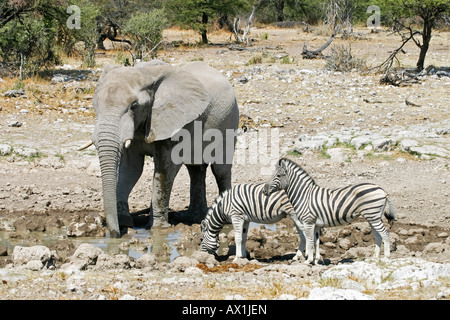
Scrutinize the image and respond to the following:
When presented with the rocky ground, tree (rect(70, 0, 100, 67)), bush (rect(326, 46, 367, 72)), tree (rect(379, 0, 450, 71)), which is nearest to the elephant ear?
the rocky ground

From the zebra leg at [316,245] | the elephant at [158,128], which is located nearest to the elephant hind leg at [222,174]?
the elephant at [158,128]

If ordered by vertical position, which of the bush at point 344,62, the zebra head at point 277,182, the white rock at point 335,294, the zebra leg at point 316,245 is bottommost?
the zebra leg at point 316,245

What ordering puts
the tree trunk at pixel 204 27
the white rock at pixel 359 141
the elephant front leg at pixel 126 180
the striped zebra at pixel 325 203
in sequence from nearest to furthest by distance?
the striped zebra at pixel 325 203
the elephant front leg at pixel 126 180
the white rock at pixel 359 141
the tree trunk at pixel 204 27

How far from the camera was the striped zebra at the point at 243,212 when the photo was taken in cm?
905

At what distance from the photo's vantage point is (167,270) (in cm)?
807

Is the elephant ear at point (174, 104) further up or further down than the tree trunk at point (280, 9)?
further down

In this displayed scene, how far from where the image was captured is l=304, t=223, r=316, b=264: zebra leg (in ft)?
28.0

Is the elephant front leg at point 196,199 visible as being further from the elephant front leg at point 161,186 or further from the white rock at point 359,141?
the white rock at point 359,141

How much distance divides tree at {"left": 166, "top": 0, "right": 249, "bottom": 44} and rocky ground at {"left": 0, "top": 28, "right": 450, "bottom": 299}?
28.8 ft

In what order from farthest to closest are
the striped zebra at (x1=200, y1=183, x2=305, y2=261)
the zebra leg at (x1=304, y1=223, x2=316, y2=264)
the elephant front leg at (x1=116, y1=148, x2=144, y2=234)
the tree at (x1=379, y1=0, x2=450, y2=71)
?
the tree at (x1=379, y1=0, x2=450, y2=71), the elephant front leg at (x1=116, y1=148, x2=144, y2=234), the striped zebra at (x1=200, y1=183, x2=305, y2=261), the zebra leg at (x1=304, y1=223, x2=316, y2=264)

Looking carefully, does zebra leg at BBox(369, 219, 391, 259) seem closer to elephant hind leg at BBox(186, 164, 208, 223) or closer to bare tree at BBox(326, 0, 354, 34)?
elephant hind leg at BBox(186, 164, 208, 223)

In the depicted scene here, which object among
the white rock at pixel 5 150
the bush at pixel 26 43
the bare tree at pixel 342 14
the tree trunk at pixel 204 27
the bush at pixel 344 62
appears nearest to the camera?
the white rock at pixel 5 150
